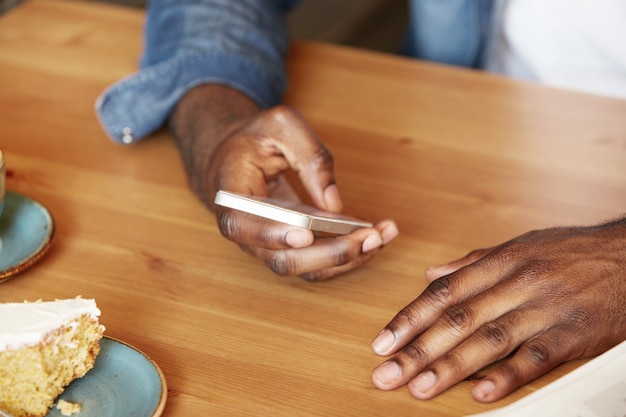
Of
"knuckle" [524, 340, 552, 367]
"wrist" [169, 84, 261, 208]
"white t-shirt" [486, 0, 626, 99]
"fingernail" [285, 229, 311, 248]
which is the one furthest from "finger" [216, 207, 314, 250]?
"white t-shirt" [486, 0, 626, 99]

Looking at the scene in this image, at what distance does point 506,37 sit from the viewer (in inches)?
52.3

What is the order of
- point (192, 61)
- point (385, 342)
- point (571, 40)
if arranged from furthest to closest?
point (571, 40), point (192, 61), point (385, 342)

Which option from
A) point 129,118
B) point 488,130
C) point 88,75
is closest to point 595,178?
point 488,130

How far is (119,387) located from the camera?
60cm

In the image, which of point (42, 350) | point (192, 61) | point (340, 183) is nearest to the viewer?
point (42, 350)

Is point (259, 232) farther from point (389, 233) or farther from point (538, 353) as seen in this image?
point (538, 353)

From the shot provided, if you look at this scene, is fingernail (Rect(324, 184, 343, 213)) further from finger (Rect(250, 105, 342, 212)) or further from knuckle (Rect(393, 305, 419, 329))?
knuckle (Rect(393, 305, 419, 329))

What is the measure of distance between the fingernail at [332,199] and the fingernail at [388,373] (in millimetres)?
229

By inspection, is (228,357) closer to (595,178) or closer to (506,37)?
(595,178)

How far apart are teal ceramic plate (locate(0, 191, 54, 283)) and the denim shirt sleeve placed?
0.64ft

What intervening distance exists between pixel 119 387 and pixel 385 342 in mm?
214

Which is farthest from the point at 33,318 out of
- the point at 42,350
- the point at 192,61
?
the point at 192,61

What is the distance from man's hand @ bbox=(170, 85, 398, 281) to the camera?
2.44 feet

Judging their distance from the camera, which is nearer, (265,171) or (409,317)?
(409,317)
